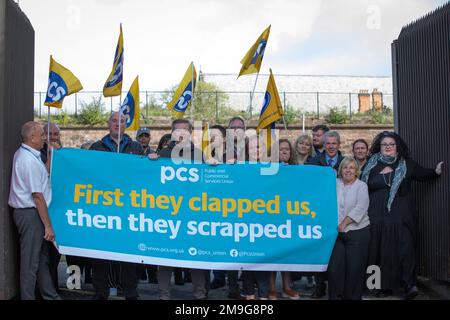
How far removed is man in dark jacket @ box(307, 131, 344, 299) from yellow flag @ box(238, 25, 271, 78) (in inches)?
64.2

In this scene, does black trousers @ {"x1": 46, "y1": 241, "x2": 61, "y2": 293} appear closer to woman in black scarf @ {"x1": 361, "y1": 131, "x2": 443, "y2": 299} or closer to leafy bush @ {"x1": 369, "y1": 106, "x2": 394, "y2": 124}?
woman in black scarf @ {"x1": 361, "y1": 131, "x2": 443, "y2": 299}

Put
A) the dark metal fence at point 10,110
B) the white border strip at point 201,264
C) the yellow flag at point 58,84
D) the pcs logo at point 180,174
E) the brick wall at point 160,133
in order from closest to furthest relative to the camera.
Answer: the dark metal fence at point 10,110 → the white border strip at point 201,264 → the pcs logo at point 180,174 → the yellow flag at point 58,84 → the brick wall at point 160,133

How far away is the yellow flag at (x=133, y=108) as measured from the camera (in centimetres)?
911

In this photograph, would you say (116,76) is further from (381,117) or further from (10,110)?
(381,117)

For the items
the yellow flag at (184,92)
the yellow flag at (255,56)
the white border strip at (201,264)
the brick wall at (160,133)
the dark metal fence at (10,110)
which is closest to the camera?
the dark metal fence at (10,110)

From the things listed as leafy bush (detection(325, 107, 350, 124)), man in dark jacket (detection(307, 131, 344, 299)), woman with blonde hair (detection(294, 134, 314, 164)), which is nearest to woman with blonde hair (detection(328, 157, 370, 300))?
man in dark jacket (detection(307, 131, 344, 299))

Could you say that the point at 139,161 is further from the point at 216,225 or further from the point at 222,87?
the point at 222,87

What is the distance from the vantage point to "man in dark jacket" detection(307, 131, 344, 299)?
7.72 m

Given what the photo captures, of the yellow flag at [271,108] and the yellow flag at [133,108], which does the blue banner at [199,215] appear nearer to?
the yellow flag at [271,108]

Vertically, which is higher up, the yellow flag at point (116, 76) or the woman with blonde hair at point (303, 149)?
the yellow flag at point (116, 76)

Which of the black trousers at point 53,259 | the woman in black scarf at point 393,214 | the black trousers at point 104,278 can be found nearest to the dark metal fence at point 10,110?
the black trousers at point 53,259

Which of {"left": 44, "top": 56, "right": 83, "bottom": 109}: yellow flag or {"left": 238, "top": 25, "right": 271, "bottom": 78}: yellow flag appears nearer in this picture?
{"left": 44, "top": 56, "right": 83, "bottom": 109}: yellow flag

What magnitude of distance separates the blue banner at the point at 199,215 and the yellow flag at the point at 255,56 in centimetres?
225
